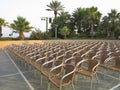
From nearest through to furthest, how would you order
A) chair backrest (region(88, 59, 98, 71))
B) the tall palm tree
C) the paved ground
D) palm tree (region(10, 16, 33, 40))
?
chair backrest (region(88, 59, 98, 71))
the paved ground
palm tree (region(10, 16, 33, 40))
the tall palm tree

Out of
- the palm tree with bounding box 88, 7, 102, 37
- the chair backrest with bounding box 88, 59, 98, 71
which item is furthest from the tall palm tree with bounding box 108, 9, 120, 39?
the chair backrest with bounding box 88, 59, 98, 71

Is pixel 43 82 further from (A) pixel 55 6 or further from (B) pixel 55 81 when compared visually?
(A) pixel 55 6

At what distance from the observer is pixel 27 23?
33.2m

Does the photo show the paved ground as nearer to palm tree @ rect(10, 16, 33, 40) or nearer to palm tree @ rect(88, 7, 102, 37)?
palm tree @ rect(10, 16, 33, 40)

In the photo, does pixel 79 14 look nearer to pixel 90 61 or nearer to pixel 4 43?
pixel 4 43

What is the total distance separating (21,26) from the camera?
1294 inches

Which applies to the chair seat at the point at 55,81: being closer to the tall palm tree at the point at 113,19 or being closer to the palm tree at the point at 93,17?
the tall palm tree at the point at 113,19

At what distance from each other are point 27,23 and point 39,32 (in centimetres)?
245

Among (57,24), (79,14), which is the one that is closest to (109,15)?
(79,14)

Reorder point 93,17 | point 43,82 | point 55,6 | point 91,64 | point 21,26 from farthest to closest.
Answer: point 55,6
point 93,17
point 21,26
point 43,82
point 91,64

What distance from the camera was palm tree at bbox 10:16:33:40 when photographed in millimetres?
32844

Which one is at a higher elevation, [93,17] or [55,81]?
[93,17]

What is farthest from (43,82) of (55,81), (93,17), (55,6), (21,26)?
(55,6)

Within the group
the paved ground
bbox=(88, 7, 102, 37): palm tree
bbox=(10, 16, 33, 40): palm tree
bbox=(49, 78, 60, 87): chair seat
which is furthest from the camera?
bbox=(88, 7, 102, 37): palm tree
